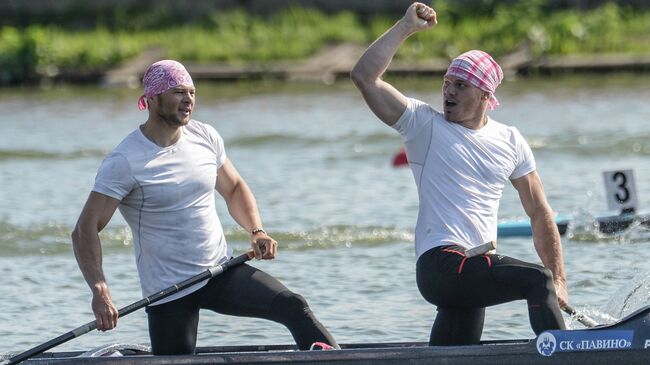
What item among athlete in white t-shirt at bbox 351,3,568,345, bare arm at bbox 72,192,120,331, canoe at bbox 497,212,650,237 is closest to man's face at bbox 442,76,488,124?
athlete in white t-shirt at bbox 351,3,568,345

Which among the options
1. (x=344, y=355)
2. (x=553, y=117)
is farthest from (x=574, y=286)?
(x=553, y=117)

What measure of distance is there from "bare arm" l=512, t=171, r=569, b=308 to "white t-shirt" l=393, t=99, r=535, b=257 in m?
0.12

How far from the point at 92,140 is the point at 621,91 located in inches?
312

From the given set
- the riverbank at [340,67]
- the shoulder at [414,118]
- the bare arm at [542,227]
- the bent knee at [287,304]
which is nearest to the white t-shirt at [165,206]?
the bent knee at [287,304]

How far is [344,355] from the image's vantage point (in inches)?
255

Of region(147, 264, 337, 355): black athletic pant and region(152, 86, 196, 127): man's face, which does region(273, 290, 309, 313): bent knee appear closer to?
region(147, 264, 337, 355): black athletic pant

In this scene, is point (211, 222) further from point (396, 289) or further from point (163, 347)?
point (396, 289)

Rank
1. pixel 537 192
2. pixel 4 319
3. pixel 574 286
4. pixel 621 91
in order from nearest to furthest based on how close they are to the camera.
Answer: pixel 537 192, pixel 4 319, pixel 574 286, pixel 621 91

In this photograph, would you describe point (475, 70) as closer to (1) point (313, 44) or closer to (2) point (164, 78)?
(2) point (164, 78)

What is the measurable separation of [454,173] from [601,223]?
601 cm

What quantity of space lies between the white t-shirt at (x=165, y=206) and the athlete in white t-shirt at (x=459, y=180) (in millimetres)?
851

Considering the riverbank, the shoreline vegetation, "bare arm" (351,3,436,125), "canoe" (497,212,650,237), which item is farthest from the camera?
the shoreline vegetation

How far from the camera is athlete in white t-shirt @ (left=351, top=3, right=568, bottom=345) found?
21.5 ft

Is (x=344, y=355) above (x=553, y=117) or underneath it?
underneath
